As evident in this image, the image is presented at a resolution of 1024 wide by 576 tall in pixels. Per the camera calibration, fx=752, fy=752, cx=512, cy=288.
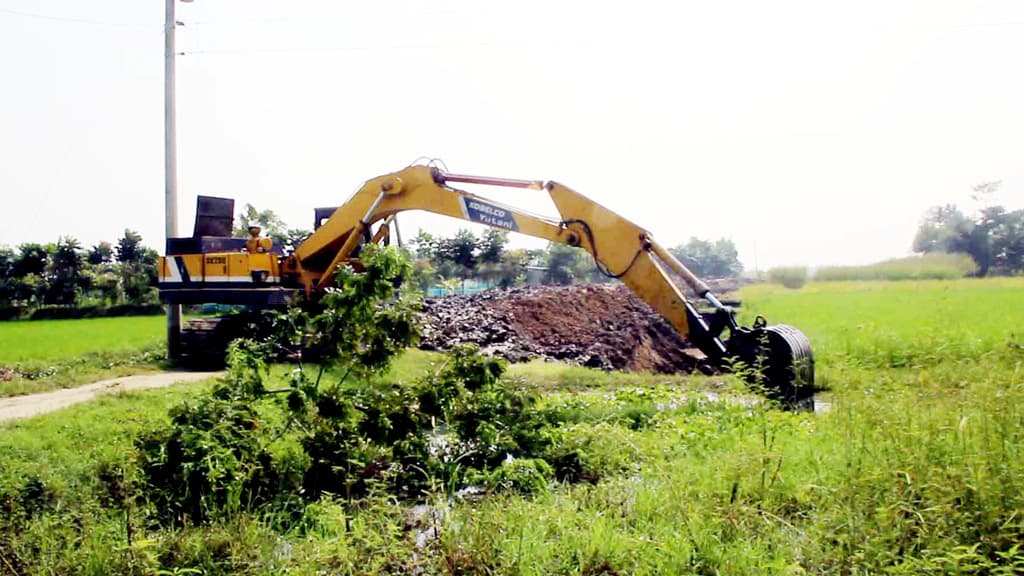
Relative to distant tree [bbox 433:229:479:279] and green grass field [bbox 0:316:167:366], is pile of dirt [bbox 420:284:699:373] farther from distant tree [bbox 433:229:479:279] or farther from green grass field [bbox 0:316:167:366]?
distant tree [bbox 433:229:479:279]

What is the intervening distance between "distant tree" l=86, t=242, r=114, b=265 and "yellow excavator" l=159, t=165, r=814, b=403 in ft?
77.7

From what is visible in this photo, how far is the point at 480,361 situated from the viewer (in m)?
6.16

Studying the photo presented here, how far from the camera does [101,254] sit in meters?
33.4

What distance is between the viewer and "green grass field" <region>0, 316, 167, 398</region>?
1093 cm

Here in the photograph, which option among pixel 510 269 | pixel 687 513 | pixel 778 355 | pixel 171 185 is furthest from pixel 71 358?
pixel 510 269

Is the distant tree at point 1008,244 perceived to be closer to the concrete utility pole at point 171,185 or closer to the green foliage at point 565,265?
the green foliage at point 565,265

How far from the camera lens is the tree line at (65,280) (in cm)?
2980

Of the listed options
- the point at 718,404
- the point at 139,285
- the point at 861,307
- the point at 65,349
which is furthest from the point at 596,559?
the point at 139,285

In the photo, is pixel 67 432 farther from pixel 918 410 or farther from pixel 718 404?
pixel 918 410

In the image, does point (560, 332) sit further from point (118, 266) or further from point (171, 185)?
point (118, 266)

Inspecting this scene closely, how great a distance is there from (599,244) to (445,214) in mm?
2343

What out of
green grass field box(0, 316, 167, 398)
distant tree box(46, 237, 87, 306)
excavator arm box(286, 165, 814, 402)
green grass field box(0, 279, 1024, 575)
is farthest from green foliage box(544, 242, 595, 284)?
green grass field box(0, 279, 1024, 575)

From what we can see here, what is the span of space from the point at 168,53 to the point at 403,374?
7046 millimetres

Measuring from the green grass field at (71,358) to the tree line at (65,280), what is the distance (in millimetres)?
12264
